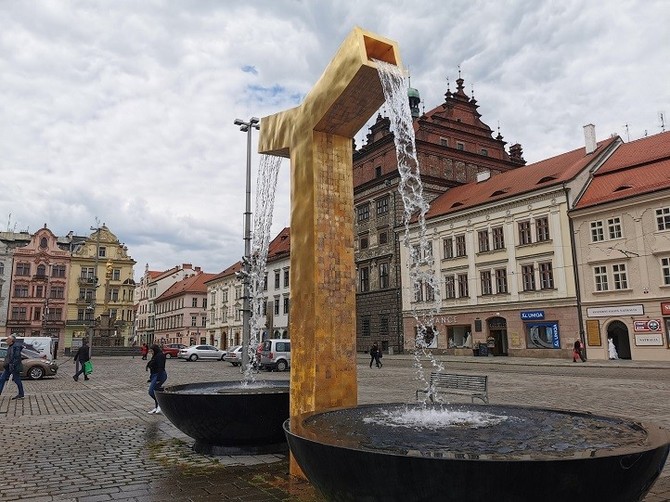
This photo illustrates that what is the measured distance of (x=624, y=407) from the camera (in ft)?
38.7

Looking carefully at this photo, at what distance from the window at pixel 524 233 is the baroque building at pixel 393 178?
10.4 m

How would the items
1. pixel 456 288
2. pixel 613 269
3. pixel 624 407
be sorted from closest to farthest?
pixel 624 407, pixel 613 269, pixel 456 288

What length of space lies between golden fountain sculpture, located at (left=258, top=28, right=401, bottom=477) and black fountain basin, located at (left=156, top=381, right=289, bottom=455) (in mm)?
672

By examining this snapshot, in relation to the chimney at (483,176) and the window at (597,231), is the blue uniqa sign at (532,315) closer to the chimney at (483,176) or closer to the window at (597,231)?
the window at (597,231)

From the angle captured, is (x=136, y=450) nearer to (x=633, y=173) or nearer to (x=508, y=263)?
(x=508, y=263)

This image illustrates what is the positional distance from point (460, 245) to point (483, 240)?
2.19m

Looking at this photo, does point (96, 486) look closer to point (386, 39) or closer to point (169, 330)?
point (386, 39)

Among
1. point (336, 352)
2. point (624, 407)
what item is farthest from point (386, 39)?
point (624, 407)

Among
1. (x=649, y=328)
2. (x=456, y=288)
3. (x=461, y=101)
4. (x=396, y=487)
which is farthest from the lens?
(x=461, y=101)

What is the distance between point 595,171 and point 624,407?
2636cm

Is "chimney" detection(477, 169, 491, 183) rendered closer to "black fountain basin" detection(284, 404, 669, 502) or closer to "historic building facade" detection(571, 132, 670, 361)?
"historic building facade" detection(571, 132, 670, 361)

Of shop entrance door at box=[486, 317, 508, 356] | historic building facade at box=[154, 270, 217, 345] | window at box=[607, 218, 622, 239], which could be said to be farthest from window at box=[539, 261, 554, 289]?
historic building facade at box=[154, 270, 217, 345]

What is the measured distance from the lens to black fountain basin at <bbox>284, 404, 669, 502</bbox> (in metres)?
2.99

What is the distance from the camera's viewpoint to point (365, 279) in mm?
47562
